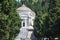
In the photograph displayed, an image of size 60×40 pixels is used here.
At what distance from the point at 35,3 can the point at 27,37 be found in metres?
43.6

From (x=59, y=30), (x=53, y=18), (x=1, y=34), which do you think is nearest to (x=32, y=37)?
(x=53, y=18)

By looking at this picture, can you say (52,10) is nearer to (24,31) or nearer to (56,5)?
(56,5)

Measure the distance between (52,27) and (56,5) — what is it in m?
3.05

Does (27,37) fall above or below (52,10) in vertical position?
below

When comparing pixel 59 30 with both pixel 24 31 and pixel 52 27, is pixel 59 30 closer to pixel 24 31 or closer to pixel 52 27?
pixel 52 27

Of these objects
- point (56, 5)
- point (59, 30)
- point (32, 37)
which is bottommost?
point (32, 37)

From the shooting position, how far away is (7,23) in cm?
3566

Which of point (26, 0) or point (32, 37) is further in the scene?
point (26, 0)

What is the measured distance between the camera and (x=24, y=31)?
7856 centimetres

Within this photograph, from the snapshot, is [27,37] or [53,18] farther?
[27,37]

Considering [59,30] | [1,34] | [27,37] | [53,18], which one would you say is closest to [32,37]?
[27,37]

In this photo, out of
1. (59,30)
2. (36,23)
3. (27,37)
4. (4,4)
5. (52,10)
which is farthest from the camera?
(27,37)

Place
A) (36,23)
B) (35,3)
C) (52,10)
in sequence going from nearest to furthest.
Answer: (52,10) < (36,23) < (35,3)

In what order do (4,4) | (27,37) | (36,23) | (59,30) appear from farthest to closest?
(27,37), (36,23), (59,30), (4,4)
